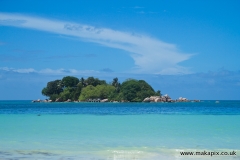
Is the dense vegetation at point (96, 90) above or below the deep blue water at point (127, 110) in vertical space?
above

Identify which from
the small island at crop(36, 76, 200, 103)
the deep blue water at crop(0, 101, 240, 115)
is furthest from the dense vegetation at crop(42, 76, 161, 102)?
the deep blue water at crop(0, 101, 240, 115)

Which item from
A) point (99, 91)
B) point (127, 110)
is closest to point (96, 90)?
point (99, 91)

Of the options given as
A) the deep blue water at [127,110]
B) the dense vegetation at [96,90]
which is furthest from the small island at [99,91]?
the deep blue water at [127,110]

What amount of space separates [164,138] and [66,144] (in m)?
4.39

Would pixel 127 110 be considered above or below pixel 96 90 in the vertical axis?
below

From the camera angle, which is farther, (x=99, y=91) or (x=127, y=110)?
(x=99, y=91)

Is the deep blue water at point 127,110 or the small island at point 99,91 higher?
the small island at point 99,91

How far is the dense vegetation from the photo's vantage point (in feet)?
326

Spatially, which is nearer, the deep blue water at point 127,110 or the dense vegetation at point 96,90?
the deep blue water at point 127,110

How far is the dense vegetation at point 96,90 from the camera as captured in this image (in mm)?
99375

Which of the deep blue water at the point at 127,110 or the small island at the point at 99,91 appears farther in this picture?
the small island at the point at 99,91

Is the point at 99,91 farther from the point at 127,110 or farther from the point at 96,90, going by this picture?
the point at 127,110

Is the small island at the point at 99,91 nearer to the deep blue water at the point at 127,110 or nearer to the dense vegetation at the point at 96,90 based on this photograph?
the dense vegetation at the point at 96,90

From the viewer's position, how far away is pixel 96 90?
103000 mm
